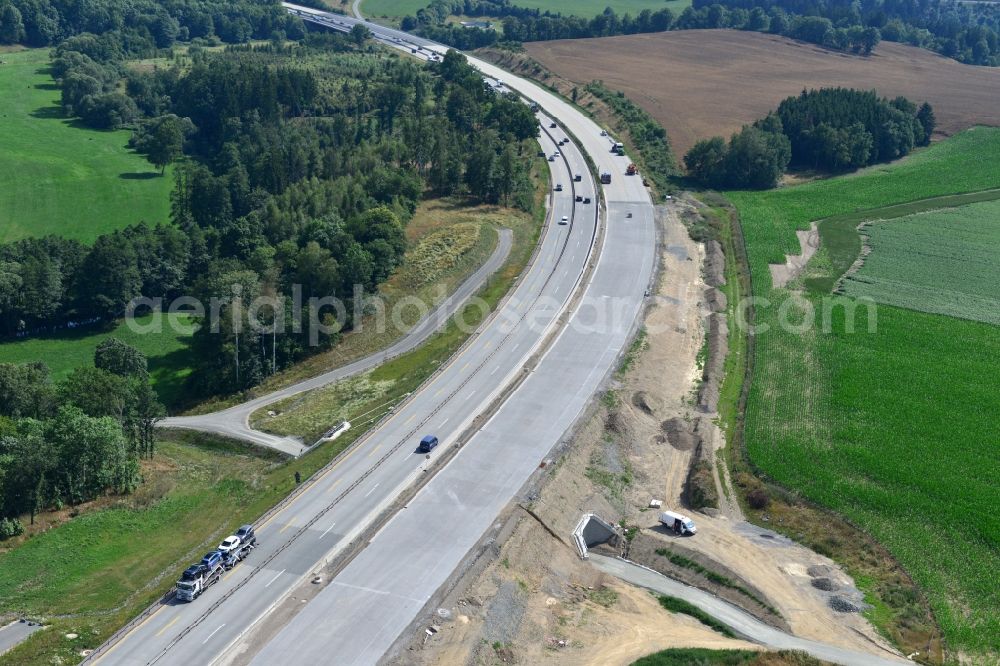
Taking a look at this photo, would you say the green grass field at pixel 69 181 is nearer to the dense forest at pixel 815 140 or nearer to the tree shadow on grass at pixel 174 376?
the tree shadow on grass at pixel 174 376

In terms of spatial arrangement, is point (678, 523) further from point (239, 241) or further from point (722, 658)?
point (239, 241)

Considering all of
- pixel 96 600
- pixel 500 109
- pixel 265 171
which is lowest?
pixel 96 600

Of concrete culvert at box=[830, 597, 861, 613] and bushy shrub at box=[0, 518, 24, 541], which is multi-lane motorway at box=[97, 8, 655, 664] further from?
concrete culvert at box=[830, 597, 861, 613]

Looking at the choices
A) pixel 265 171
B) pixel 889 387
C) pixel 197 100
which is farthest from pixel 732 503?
pixel 197 100

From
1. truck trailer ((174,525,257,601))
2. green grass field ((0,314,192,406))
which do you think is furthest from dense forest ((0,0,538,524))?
truck trailer ((174,525,257,601))

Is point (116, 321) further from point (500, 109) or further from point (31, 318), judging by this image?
point (500, 109)

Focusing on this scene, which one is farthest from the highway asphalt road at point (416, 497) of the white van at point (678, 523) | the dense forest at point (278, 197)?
the dense forest at point (278, 197)
